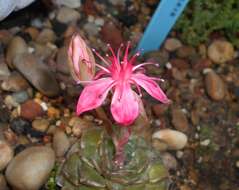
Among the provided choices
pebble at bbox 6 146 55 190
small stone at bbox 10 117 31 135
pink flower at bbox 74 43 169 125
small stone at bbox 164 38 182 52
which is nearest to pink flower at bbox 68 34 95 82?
pink flower at bbox 74 43 169 125

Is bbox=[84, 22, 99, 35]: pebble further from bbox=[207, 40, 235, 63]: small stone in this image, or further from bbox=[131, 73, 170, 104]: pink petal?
bbox=[131, 73, 170, 104]: pink petal

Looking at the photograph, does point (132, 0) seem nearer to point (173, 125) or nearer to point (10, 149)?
point (173, 125)

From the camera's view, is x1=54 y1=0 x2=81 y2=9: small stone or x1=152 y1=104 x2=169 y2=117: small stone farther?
x1=54 y1=0 x2=81 y2=9: small stone

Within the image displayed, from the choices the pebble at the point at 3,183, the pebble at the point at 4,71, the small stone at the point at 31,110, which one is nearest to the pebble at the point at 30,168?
the pebble at the point at 3,183

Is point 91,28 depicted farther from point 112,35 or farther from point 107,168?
point 107,168

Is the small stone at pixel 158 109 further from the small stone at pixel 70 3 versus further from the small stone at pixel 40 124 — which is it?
the small stone at pixel 70 3

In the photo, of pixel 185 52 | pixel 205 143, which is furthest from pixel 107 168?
pixel 185 52
